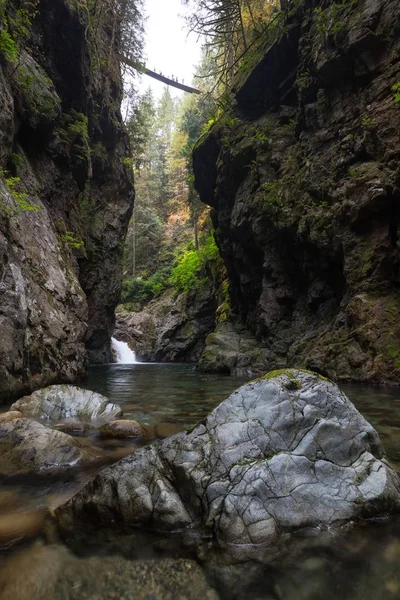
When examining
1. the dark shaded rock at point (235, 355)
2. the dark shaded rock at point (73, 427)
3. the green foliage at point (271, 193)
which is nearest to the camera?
the dark shaded rock at point (73, 427)

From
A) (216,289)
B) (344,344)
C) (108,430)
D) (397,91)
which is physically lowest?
(108,430)

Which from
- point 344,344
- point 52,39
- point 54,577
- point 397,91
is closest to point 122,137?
point 52,39

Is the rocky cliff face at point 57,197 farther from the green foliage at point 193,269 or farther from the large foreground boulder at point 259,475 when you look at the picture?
the green foliage at point 193,269

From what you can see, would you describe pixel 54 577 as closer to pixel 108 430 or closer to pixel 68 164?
pixel 108 430

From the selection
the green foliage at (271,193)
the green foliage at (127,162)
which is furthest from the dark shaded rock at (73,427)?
the green foliage at (127,162)

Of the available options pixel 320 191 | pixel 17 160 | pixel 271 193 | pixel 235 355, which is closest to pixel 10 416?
pixel 17 160

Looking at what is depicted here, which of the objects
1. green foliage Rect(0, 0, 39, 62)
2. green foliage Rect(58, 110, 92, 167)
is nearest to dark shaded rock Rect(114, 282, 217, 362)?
green foliage Rect(58, 110, 92, 167)

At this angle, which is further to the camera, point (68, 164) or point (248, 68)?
point (248, 68)

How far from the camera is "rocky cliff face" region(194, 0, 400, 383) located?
930 cm

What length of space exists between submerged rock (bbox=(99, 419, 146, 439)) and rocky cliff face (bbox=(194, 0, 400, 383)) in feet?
19.8

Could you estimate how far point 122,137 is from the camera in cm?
1961

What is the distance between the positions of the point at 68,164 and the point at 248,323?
32.0 ft

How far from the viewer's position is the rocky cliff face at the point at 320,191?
9297 mm

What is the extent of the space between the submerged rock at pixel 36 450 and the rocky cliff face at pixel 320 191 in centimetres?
704
